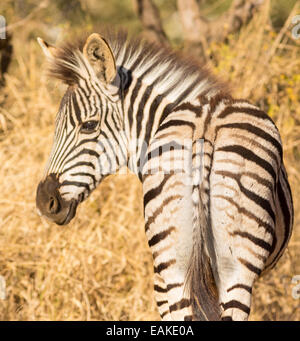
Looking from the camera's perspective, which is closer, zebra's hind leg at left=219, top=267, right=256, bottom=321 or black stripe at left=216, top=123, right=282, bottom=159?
zebra's hind leg at left=219, top=267, right=256, bottom=321

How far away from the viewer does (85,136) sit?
12.6 feet

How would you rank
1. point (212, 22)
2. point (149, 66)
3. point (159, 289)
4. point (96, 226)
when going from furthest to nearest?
1. point (212, 22)
2. point (96, 226)
3. point (149, 66)
4. point (159, 289)

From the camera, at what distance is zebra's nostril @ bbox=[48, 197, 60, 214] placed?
3.79 m

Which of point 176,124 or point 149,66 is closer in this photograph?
point 176,124

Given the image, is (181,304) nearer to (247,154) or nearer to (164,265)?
(164,265)

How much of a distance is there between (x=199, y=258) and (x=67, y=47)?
1.86 metres

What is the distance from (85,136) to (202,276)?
129 centimetres

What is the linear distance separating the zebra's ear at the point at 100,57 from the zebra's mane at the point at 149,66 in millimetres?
97

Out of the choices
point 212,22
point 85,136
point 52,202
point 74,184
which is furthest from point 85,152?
point 212,22

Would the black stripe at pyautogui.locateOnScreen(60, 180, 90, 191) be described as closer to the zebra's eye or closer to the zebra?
the zebra's eye

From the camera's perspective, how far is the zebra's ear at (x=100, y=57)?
3.76 metres

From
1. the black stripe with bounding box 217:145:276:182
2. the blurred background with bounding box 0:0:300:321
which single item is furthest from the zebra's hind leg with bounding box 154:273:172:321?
the blurred background with bounding box 0:0:300:321

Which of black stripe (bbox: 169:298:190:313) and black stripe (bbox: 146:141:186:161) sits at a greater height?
black stripe (bbox: 146:141:186:161)
